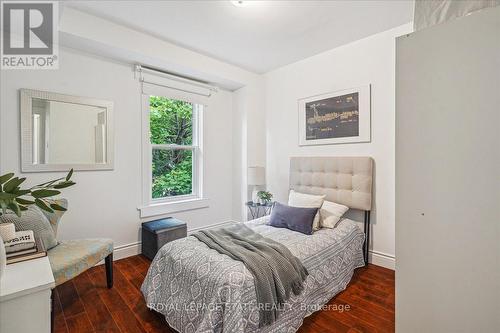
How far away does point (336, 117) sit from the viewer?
10.2ft

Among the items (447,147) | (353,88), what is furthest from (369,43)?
(447,147)

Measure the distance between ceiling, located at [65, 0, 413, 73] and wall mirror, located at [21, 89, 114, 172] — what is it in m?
0.96

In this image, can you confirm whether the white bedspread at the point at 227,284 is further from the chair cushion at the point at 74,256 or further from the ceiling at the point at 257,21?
the ceiling at the point at 257,21

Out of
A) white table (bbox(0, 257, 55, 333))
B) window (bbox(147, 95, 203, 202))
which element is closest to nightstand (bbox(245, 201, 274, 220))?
window (bbox(147, 95, 203, 202))

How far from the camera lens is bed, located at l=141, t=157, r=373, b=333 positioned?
4.83 feet

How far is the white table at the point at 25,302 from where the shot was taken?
0.99 m

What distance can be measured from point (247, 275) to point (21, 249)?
4.36 feet

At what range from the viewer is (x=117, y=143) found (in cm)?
299

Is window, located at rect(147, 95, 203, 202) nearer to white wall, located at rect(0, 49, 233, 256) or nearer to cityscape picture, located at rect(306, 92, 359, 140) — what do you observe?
white wall, located at rect(0, 49, 233, 256)

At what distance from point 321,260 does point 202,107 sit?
111 inches

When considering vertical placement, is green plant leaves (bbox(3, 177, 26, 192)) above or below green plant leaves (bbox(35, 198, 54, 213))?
above

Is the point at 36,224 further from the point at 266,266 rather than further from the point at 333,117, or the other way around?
the point at 333,117

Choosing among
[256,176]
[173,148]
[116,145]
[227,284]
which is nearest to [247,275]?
[227,284]

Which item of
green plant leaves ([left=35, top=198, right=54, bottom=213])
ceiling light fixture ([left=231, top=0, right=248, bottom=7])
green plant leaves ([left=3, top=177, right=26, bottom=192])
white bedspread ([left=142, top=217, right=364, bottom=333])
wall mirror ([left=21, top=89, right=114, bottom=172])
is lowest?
white bedspread ([left=142, top=217, right=364, bottom=333])
